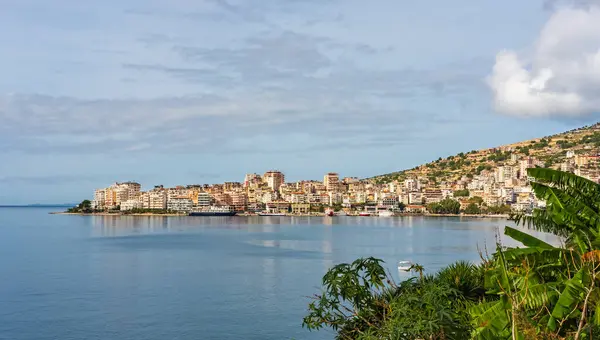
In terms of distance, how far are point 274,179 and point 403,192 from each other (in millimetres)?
32553

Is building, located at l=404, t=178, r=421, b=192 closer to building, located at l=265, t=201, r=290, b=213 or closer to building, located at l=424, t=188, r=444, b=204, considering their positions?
building, located at l=424, t=188, r=444, b=204

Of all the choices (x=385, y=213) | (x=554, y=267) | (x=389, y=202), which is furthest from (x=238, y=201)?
(x=554, y=267)

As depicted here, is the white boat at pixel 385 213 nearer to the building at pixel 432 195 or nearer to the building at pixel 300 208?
the building at pixel 432 195

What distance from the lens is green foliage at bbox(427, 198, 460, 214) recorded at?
96.4 metres

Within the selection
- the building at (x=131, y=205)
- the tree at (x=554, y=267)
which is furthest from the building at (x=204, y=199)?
the tree at (x=554, y=267)

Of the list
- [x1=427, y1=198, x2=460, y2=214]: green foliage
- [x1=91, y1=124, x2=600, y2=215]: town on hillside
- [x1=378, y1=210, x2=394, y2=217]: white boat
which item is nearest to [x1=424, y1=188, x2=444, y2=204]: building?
[x1=91, y1=124, x2=600, y2=215]: town on hillside

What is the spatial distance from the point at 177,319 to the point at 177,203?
9534 cm

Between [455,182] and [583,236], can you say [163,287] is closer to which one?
[583,236]

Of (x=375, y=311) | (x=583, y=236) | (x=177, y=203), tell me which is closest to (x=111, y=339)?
(x=375, y=311)

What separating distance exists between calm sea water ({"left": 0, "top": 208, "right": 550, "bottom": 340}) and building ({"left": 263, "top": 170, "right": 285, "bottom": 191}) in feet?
297

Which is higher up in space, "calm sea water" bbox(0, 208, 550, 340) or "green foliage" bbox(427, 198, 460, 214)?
"green foliage" bbox(427, 198, 460, 214)

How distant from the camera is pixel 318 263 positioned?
2970 cm

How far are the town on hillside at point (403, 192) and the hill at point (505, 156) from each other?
0.15 metres

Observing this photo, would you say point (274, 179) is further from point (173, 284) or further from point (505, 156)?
point (173, 284)
